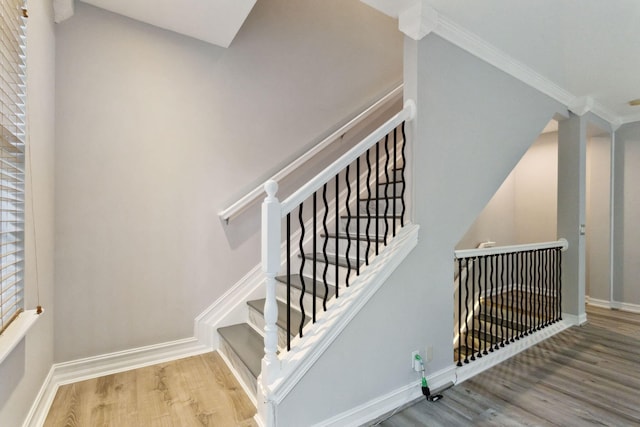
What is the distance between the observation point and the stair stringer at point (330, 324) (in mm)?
1526

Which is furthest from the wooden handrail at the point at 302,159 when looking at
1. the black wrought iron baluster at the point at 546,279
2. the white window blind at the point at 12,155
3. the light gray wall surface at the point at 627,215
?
the light gray wall surface at the point at 627,215

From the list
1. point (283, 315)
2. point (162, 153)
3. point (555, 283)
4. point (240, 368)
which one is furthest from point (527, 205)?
point (162, 153)

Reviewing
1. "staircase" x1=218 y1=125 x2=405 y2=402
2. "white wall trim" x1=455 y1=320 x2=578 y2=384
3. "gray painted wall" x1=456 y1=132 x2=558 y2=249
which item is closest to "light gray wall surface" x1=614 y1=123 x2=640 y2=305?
"gray painted wall" x1=456 y1=132 x2=558 y2=249

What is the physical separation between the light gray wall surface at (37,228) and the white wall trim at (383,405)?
4.62ft

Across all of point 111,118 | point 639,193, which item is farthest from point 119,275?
point 639,193

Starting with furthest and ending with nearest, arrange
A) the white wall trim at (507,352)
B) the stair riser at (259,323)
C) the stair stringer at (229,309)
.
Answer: the stair stringer at (229,309)
the white wall trim at (507,352)
the stair riser at (259,323)

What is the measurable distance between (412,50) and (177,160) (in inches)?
73.1

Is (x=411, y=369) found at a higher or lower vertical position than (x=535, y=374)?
higher

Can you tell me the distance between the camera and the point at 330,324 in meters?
1.67

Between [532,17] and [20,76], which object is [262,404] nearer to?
[20,76]

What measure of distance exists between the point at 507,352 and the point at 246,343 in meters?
2.24

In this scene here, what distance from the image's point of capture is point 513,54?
8.19 feet

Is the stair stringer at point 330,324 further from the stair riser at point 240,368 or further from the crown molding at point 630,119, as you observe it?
the crown molding at point 630,119

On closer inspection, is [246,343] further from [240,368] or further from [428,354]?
[428,354]
